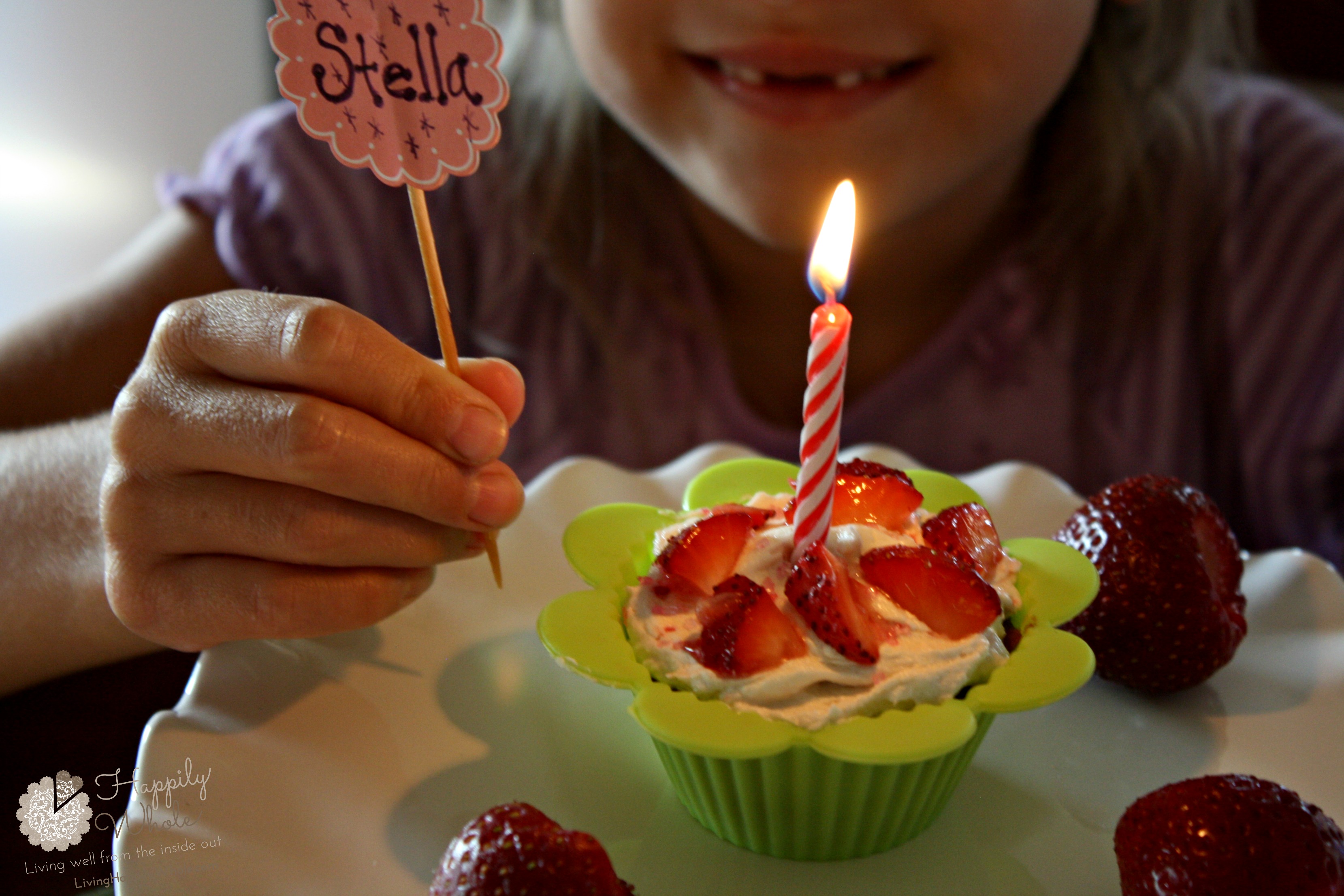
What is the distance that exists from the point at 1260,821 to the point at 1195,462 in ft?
3.80

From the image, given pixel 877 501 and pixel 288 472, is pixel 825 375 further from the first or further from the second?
pixel 288 472

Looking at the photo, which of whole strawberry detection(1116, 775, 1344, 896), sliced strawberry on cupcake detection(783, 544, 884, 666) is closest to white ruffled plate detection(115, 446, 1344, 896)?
whole strawberry detection(1116, 775, 1344, 896)

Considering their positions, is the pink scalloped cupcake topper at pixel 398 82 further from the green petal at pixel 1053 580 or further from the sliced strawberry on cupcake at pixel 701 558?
the green petal at pixel 1053 580

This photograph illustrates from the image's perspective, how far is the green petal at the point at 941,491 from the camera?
42.8 inches

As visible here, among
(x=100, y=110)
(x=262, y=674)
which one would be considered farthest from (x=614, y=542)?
(x=100, y=110)

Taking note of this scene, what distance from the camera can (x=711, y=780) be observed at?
33.1 inches

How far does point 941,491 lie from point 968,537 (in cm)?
19

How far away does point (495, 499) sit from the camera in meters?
0.87

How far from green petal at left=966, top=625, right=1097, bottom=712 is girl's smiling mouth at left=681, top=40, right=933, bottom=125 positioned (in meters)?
0.77

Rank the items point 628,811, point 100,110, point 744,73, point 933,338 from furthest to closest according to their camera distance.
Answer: point 100,110 → point 933,338 → point 744,73 → point 628,811

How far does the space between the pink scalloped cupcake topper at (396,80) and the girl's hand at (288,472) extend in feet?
0.45

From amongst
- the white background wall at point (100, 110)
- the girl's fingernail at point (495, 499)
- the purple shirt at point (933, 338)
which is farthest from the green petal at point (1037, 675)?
the white background wall at point (100, 110)

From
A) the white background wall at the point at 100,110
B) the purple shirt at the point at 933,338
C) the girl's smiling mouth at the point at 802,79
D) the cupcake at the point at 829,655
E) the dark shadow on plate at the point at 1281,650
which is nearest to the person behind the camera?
the cupcake at the point at 829,655

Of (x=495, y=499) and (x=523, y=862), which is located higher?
(x=495, y=499)
